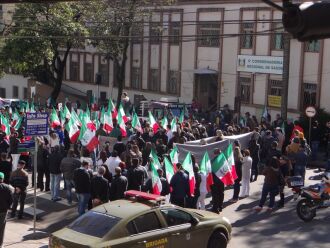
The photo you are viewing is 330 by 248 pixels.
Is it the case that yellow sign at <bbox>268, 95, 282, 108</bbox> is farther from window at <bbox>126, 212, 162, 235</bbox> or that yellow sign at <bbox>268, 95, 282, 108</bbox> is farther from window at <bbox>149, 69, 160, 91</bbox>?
window at <bbox>126, 212, 162, 235</bbox>

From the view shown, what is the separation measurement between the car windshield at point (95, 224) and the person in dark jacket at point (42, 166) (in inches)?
274

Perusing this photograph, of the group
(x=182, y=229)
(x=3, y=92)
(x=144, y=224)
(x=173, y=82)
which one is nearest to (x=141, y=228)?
(x=144, y=224)

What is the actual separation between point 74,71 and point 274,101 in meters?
22.9

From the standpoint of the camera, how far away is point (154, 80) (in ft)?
139

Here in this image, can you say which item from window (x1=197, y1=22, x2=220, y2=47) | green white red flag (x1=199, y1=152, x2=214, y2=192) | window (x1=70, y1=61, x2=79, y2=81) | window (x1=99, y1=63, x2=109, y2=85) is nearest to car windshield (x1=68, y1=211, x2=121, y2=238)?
green white red flag (x1=199, y1=152, x2=214, y2=192)

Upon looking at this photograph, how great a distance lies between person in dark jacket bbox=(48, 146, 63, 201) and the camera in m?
15.7

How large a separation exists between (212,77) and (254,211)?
925 inches

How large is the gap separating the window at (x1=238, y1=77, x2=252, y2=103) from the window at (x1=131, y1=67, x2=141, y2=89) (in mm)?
10346

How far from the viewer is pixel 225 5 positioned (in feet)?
118

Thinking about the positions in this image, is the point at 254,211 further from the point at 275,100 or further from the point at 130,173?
the point at 275,100

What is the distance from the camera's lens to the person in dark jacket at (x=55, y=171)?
51.5 feet

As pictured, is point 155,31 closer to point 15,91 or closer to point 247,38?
point 247,38

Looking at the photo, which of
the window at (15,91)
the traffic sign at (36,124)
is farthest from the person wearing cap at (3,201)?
the window at (15,91)

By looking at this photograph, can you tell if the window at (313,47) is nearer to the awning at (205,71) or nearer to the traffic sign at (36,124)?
the awning at (205,71)
